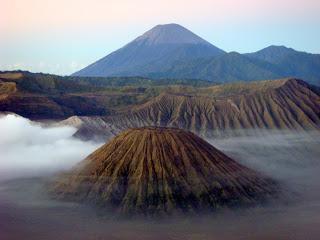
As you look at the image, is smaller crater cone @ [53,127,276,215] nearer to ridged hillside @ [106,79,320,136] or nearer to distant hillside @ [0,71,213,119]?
ridged hillside @ [106,79,320,136]

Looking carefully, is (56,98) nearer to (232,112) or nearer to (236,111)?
(232,112)

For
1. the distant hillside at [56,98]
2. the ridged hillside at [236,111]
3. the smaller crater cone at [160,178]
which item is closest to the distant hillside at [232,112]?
the ridged hillside at [236,111]

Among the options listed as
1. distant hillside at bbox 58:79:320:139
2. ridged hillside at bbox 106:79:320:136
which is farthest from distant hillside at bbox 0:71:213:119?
ridged hillside at bbox 106:79:320:136

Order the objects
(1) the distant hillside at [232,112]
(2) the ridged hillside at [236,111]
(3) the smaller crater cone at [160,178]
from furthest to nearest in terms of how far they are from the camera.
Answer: (2) the ridged hillside at [236,111], (1) the distant hillside at [232,112], (3) the smaller crater cone at [160,178]

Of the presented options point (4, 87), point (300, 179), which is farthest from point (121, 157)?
point (4, 87)

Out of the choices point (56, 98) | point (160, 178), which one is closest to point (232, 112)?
point (56, 98)

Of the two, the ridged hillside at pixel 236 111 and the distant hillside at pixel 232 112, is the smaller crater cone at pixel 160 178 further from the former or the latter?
the ridged hillside at pixel 236 111
